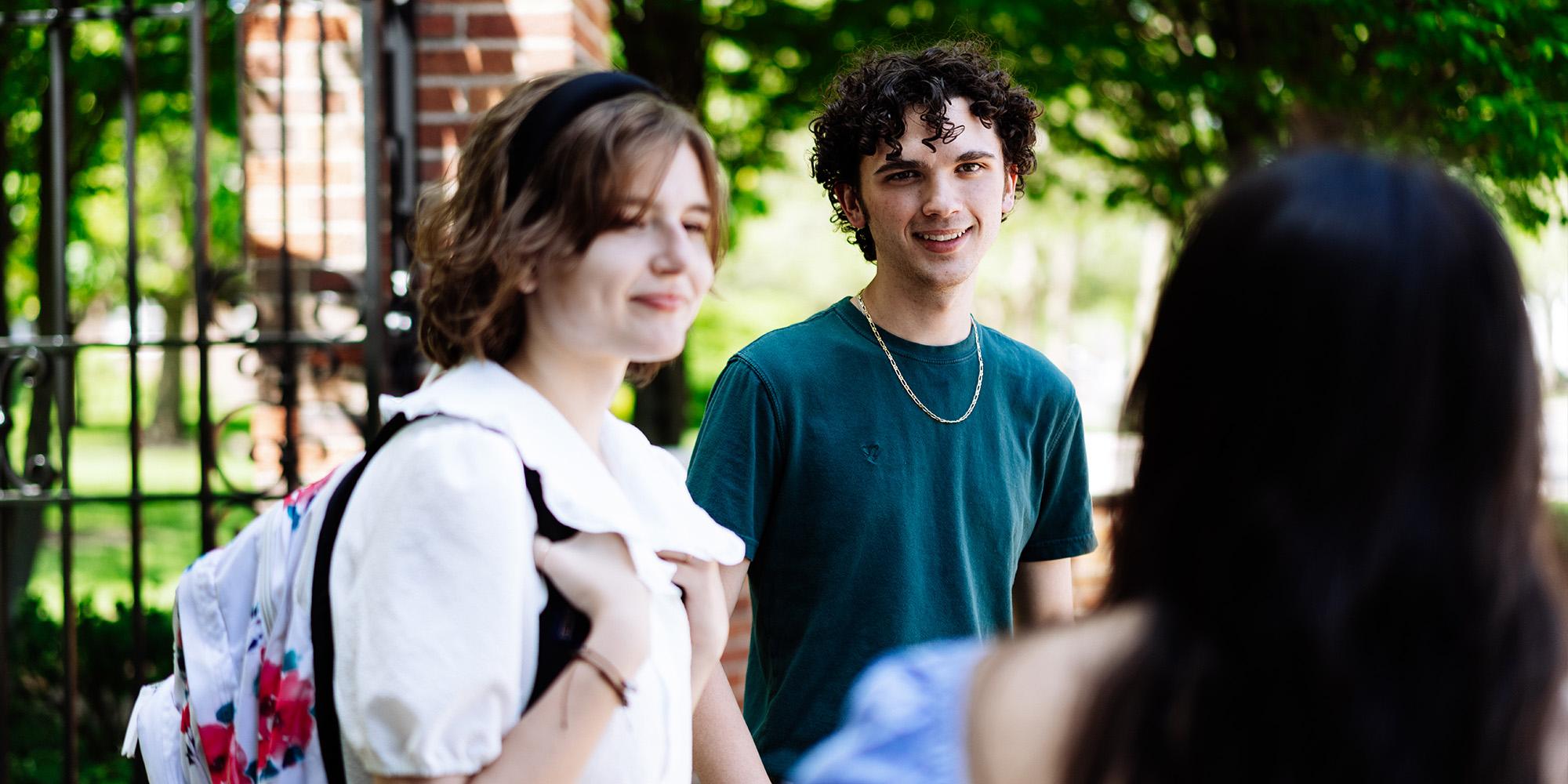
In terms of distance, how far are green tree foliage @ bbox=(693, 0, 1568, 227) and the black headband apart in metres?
2.23

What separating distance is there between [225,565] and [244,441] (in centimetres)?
1257

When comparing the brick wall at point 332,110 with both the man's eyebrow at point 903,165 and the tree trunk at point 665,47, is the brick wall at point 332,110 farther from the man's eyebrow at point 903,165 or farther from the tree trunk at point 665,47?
the tree trunk at point 665,47

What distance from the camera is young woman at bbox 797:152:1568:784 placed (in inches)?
37.1

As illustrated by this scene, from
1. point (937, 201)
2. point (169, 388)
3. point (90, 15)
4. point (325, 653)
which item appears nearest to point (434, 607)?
point (325, 653)

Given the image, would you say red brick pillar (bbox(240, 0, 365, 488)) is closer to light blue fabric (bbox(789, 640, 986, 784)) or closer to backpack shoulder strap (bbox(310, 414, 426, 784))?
backpack shoulder strap (bbox(310, 414, 426, 784))

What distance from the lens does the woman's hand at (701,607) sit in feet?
4.83

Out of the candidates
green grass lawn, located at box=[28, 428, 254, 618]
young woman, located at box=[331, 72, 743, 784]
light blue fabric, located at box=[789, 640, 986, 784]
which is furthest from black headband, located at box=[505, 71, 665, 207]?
green grass lawn, located at box=[28, 428, 254, 618]

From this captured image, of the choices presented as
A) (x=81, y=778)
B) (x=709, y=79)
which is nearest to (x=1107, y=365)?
(x=709, y=79)

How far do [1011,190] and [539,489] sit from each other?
4.47 feet

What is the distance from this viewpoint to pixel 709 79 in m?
6.94

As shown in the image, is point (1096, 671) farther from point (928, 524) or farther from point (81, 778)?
point (81, 778)

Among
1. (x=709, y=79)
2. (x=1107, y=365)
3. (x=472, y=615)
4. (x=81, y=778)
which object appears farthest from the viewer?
(x=1107, y=365)

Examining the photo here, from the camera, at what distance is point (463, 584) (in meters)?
1.19

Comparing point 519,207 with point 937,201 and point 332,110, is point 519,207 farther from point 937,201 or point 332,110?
point 332,110
